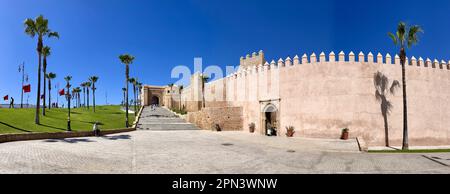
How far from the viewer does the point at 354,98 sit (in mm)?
20359

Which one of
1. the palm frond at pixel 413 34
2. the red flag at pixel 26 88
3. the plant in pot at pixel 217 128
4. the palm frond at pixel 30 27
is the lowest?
the plant in pot at pixel 217 128

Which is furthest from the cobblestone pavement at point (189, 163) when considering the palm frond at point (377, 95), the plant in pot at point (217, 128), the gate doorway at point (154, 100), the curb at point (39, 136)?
the gate doorway at point (154, 100)

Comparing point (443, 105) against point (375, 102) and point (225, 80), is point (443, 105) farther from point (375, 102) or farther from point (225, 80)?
point (225, 80)

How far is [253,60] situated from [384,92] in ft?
54.4

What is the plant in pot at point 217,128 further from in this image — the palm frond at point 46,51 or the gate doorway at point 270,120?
the palm frond at point 46,51

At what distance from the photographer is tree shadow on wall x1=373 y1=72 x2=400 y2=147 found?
20797 millimetres

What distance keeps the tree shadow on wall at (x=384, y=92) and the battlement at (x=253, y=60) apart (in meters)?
14.5

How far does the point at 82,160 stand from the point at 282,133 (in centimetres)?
1619

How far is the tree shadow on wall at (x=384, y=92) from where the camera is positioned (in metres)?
20.8

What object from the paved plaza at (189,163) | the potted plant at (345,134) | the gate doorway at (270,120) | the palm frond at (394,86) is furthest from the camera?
the gate doorway at (270,120)

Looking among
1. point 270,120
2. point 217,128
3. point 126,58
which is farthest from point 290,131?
point 126,58

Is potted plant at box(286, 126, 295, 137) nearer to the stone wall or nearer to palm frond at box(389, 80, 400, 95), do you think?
the stone wall

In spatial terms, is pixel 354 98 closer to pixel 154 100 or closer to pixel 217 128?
pixel 217 128

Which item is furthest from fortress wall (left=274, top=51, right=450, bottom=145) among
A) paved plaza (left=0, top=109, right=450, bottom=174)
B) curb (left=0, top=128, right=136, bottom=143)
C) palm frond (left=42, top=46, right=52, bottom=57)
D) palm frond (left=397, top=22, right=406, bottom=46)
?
palm frond (left=42, top=46, right=52, bottom=57)
